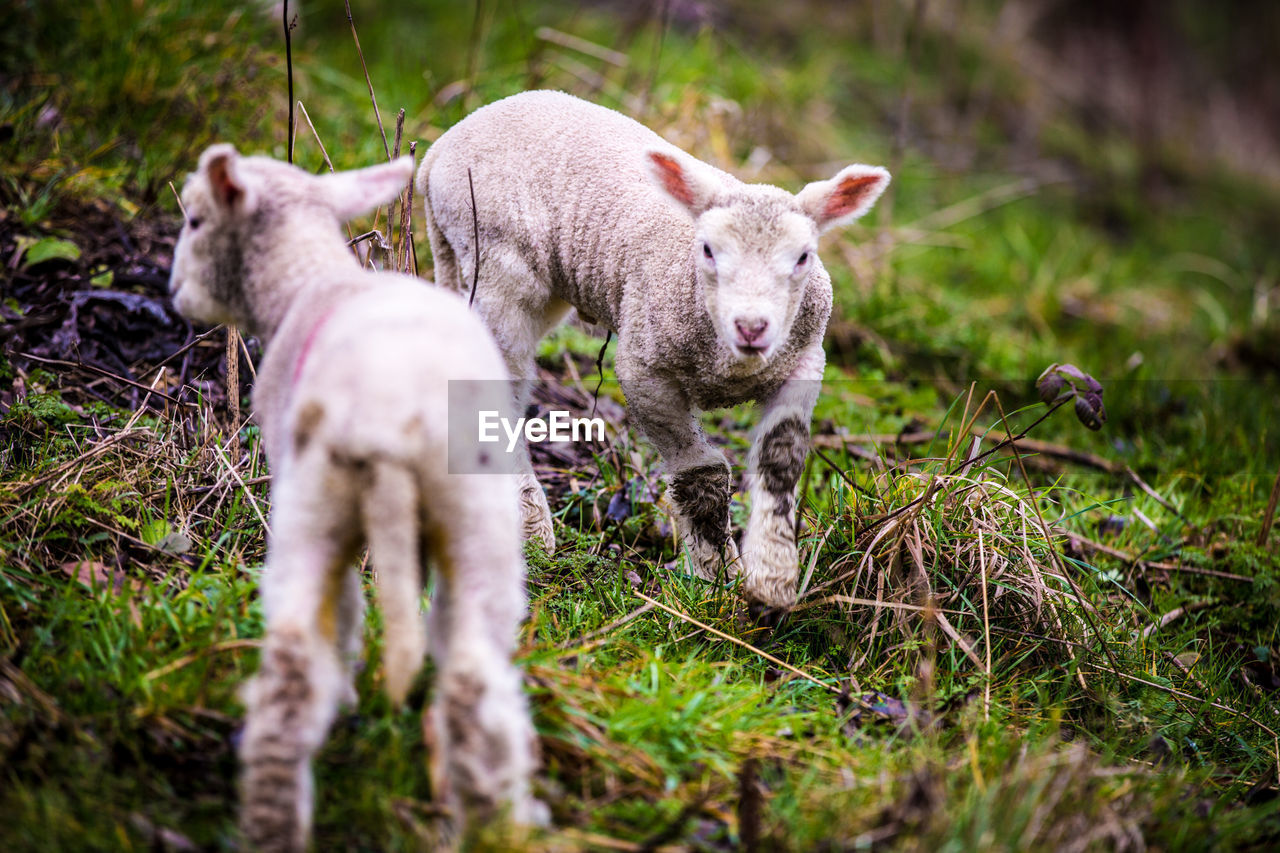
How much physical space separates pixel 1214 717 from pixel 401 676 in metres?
2.89

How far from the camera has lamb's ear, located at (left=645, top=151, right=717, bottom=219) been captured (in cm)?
344

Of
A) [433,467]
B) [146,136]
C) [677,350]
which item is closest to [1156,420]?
[677,350]

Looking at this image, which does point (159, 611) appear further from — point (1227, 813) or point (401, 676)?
point (1227, 813)

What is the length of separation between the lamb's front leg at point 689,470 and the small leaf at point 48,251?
262 centimetres

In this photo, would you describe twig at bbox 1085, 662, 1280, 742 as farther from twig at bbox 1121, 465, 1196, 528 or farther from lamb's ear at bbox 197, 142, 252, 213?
lamb's ear at bbox 197, 142, 252, 213

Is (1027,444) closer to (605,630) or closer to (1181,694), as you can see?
(1181,694)

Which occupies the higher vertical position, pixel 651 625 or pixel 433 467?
pixel 433 467

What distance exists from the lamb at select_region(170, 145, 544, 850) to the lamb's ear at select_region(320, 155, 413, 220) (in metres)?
0.46

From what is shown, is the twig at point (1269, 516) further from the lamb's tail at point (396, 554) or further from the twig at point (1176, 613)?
the lamb's tail at point (396, 554)

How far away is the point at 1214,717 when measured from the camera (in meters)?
3.66

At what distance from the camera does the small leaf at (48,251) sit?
455 cm

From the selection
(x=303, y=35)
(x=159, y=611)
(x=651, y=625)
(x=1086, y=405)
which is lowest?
(x=651, y=625)

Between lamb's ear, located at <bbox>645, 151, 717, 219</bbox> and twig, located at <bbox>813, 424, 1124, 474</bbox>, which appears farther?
twig, located at <bbox>813, 424, 1124, 474</bbox>

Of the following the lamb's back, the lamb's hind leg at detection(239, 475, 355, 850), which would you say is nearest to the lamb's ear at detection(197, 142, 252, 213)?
the lamb's hind leg at detection(239, 475, 355, 850)
